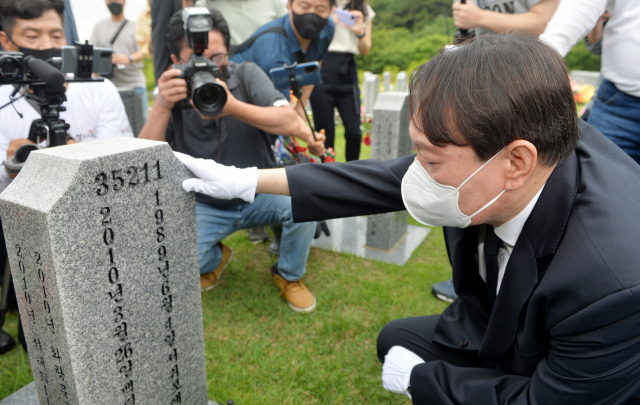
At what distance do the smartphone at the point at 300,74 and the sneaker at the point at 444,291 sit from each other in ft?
5.17

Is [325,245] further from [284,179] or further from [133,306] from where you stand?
[133,306]

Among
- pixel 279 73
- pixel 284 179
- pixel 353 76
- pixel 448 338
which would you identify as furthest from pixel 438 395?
pixel 353 76

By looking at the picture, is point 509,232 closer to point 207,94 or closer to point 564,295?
point 564,295

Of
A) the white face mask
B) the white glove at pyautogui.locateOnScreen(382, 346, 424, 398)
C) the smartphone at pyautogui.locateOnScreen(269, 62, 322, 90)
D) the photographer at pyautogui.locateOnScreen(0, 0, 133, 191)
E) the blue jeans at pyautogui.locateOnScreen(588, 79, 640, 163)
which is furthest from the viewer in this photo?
the smartphone at pyautogui.locateOnScreen(269, 62, 322, 90)

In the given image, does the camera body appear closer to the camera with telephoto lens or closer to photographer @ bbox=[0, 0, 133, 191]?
the camera with telephoto lens

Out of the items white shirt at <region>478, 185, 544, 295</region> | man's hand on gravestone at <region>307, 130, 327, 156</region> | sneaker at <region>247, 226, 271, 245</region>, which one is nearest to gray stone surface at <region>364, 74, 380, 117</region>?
sneaker at <region>247, 226, 271, 245</region>

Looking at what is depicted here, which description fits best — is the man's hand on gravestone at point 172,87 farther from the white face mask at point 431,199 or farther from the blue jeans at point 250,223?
the white face mask at point 431,199

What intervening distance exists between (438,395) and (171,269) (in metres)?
0.99

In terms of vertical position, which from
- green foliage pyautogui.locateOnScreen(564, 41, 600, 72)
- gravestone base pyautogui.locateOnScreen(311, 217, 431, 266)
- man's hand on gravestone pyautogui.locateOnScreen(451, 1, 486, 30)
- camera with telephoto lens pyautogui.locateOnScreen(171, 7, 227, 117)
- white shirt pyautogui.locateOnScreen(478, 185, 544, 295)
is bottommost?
green foliage pyautogui.locateOnScreen(564, 41, 600, 72)

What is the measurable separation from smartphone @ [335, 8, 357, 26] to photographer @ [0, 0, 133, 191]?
2.44m

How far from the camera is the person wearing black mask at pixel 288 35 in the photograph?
336 centimetres

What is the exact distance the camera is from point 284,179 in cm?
177

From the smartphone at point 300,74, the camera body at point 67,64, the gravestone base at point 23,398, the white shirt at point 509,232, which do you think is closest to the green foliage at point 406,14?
the smartphone at point 300,74

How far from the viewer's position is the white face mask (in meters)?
1.37
